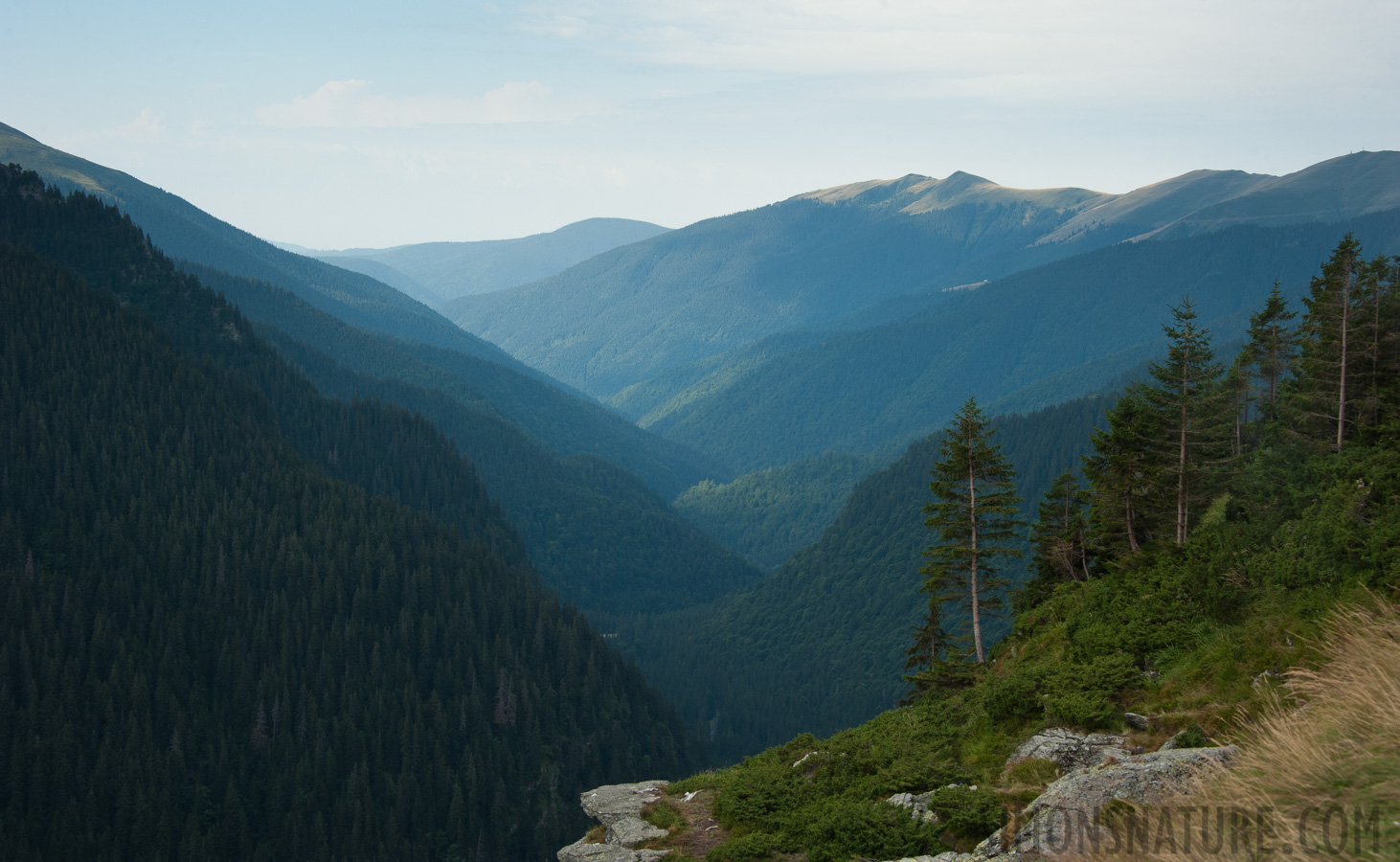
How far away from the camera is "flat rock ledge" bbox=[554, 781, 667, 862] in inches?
1164

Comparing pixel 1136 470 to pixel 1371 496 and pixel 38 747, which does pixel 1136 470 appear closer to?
pixel 1371 496

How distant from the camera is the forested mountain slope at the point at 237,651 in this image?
104188 mm

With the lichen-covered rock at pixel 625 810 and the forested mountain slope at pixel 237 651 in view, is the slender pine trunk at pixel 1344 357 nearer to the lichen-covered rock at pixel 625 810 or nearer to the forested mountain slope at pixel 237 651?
the lichen-covered rock at pixel 625 810

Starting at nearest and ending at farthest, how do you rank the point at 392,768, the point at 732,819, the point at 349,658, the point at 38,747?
the point at 732,819 → the point at 38,747 → the point at 392,768 → the point at 349,658

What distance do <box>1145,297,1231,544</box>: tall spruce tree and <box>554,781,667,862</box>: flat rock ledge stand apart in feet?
90.2

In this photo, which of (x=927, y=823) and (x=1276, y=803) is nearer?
(x=1276, y=803)

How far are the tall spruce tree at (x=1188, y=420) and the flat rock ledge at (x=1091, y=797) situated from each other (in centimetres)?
2521

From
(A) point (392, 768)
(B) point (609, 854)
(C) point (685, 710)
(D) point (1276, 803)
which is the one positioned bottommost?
(C) point (685, 710)

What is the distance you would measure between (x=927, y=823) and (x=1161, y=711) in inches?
317

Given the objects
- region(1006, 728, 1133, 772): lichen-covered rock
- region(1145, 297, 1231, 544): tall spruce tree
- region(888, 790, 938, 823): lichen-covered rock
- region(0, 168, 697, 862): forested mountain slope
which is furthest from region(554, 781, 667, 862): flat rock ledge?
region(0, 168, 697, 862): forested mountain slope

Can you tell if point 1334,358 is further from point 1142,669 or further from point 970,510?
point 1142,669

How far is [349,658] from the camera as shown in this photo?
13112cm

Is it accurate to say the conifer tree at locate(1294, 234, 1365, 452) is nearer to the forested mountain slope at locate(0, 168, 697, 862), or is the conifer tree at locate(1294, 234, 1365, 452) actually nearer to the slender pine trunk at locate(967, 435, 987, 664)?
the slender pine trunk at locate(967, 435, 987, 664)

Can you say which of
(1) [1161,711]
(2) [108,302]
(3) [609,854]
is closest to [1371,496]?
(1) [1161,711]
